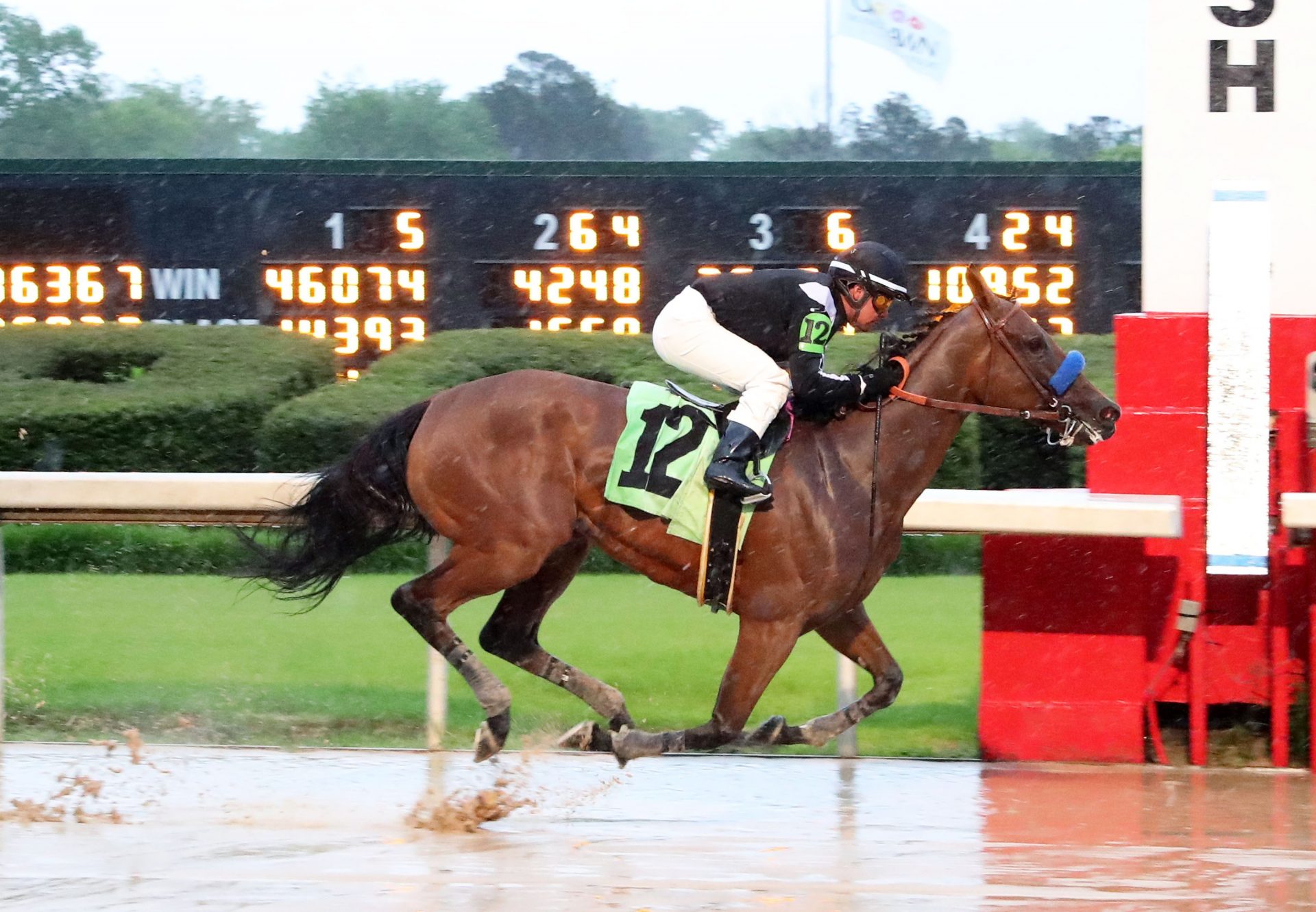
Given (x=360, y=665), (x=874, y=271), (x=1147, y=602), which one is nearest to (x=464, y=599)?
(x=874, y=271)

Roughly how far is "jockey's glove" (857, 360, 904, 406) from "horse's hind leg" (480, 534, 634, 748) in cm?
90

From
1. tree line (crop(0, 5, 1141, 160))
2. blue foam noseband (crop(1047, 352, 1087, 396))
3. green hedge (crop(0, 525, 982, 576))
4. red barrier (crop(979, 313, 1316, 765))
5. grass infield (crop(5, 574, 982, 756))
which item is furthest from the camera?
tree line (crop(0, 5, 1141, 160))

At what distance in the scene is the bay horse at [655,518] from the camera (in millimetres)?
5129

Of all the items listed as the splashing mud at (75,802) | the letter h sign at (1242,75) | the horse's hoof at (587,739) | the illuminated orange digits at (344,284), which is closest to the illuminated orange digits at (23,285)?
the illuminated orange digits at (344,284)

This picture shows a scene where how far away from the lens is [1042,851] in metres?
4.76

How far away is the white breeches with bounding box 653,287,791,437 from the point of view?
5125 mm

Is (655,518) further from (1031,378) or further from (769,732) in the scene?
(1031,378)

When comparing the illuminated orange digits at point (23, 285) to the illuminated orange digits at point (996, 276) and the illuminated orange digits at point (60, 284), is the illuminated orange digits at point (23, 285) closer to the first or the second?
the illuminated orange digits at point (60, 284)

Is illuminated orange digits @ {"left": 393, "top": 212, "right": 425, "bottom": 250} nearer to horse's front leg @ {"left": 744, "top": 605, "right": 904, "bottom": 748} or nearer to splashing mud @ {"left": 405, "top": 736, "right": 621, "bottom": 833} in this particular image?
splashing mud @ {"left": 405, "top": 736, "right": 621, "bottom": 833}

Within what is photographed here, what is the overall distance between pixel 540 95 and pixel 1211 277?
21258mm

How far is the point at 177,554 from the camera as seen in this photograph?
10898 mm

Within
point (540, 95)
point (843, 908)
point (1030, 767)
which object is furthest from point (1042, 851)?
point (540, 95)

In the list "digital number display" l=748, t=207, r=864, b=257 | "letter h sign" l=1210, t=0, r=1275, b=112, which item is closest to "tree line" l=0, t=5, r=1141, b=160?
"digital number display" l=748, t=207, r=864, b=257

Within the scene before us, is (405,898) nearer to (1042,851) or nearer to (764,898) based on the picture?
(764,898)
